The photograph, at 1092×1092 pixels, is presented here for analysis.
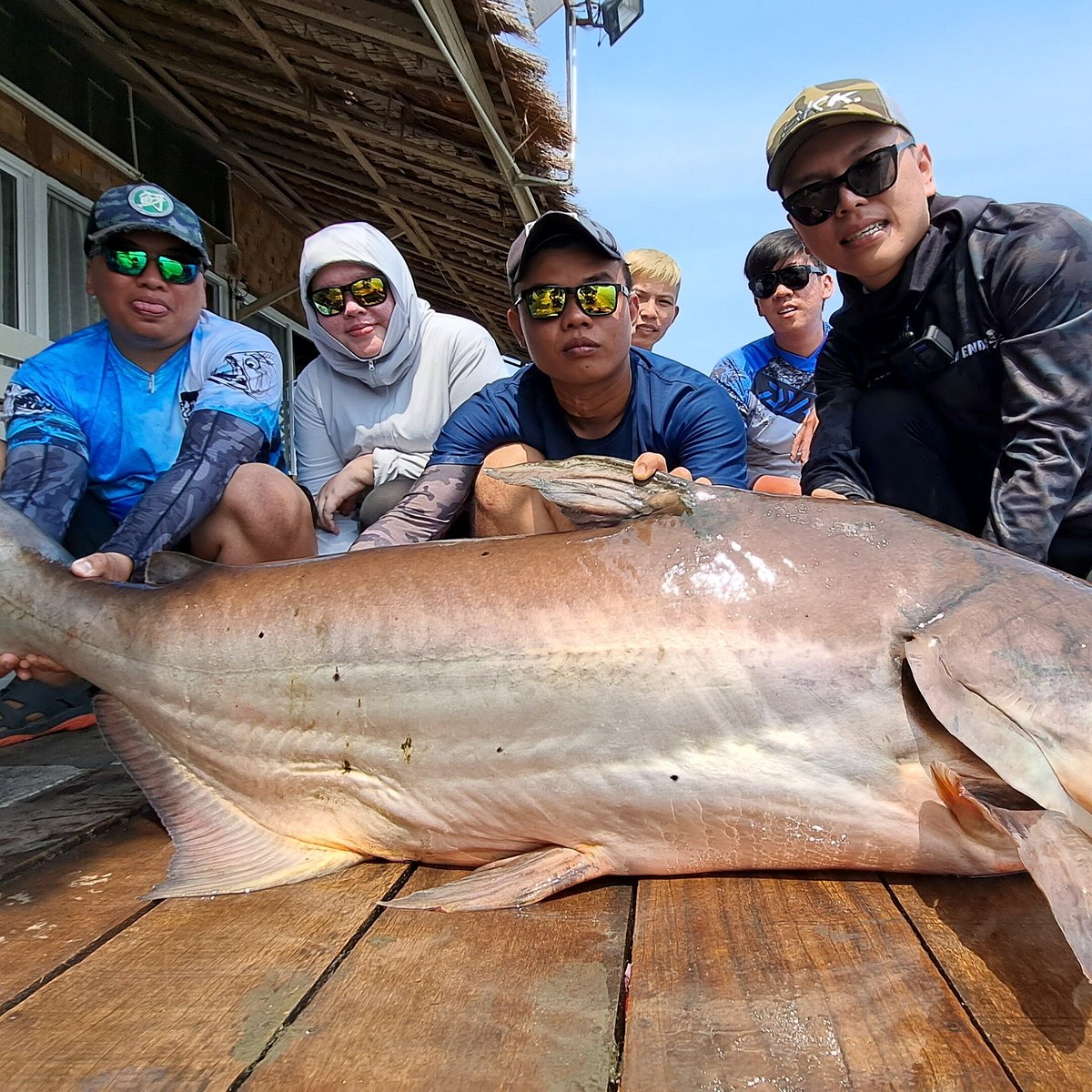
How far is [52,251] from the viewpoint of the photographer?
17.9 feet

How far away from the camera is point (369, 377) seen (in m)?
3.52

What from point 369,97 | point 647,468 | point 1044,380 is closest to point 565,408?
point 647,468

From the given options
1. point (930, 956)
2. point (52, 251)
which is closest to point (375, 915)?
point (930, 956)

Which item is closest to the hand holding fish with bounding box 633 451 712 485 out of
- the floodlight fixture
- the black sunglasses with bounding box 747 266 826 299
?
the black sunglasses with bounding box 747 266 826 299

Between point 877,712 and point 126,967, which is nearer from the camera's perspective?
point 126,967

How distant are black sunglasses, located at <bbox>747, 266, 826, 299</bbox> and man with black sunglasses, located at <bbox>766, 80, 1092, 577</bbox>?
4.14 ft

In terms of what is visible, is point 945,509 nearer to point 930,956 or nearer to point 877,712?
point 877,712

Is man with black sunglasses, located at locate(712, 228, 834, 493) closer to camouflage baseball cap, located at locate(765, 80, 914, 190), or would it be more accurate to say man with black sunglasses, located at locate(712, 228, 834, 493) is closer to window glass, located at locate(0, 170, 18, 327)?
camouflage baseball cap, located at locate(765, 80, 914, 190)

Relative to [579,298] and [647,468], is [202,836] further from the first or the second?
[579,298]

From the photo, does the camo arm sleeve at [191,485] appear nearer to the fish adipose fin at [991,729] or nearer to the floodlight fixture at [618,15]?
the fish adipose fin at [991,729]

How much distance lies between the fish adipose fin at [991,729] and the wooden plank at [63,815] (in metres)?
1.67

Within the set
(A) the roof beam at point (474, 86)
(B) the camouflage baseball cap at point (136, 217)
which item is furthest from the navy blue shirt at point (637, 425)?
(A) the roof beam at point (474, 86)

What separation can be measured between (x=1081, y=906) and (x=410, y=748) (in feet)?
3.55

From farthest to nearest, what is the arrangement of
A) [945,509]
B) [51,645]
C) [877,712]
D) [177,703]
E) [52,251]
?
1. [52,251]
2. [945,509]
3. [51,645]
4. [177,703]
5. [877,712]
